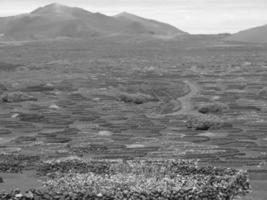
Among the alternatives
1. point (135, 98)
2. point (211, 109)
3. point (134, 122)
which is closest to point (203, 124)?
point (134, 122)

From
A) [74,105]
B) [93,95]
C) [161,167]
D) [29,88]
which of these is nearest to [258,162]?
[161,167]

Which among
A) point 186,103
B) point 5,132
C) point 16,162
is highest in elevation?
point 16,162

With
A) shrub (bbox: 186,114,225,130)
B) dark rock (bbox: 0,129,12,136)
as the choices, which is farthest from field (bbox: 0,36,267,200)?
shrub (bbox: 186,114,225,130)

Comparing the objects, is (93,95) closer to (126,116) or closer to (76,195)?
(126,116)

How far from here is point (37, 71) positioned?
654ft

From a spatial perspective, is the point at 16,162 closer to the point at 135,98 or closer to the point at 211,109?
the point at 211,109

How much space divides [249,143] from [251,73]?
123 meters

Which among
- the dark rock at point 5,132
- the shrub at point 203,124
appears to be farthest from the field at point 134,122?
the shrub at point 203,124

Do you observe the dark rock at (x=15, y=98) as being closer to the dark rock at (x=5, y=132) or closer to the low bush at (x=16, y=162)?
the dark rock at (x=5, y=132)

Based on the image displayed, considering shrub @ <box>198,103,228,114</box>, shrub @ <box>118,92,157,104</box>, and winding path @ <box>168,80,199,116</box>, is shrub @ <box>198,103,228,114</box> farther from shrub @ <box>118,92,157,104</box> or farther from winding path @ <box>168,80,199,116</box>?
shrub @ <box>118,92,157,104</box>

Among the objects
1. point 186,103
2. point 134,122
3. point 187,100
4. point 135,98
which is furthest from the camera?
point 187,100

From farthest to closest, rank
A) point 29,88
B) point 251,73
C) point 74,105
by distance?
point 251,73 → point 29,88 → point 74,105

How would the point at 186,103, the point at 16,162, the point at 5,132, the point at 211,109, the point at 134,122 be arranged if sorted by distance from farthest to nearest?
the point at 186,103, the point at 211,109, the point at 134,122, the point at 5,132, the point at 16,162

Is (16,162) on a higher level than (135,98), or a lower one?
higher
